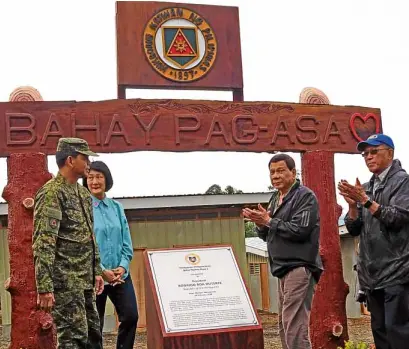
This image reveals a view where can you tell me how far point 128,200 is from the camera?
12508 millimetres

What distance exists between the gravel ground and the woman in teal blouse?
11.9 ft

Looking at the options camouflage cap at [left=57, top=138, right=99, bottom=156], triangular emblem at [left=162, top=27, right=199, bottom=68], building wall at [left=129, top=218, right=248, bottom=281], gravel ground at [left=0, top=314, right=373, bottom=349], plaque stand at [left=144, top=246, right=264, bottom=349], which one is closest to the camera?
camouflage cap at [left=57, top=138, right=99, bottom=156]

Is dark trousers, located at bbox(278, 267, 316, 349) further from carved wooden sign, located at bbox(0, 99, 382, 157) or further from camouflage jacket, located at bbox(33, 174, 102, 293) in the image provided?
carved wooden sign, located at bbox(0, 99, 382, 157)

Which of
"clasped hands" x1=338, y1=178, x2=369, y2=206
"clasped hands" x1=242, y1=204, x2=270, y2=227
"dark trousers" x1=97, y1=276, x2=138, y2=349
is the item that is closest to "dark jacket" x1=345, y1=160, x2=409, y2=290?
"clasped hands" x1=338, y1=178, x2=369, y2=206

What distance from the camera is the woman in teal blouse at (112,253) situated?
17.2 ft

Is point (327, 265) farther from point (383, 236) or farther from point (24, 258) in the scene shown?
point (24, 258)

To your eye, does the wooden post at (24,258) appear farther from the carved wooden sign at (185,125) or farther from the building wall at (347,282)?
the building wall at (347,282)

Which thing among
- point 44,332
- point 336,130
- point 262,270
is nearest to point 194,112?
point 336,130

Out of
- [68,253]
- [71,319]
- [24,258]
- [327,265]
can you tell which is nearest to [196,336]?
[71,319]

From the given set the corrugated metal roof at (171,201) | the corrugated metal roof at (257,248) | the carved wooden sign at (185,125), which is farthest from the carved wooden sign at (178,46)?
the corrugated metal roof at (257,248)

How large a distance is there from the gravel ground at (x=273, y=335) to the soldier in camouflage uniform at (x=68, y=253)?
15.6ft

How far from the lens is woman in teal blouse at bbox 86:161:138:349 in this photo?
17.2ft

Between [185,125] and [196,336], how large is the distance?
8.11ft

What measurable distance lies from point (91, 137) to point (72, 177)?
222cm
